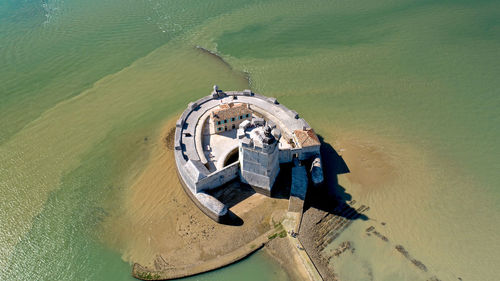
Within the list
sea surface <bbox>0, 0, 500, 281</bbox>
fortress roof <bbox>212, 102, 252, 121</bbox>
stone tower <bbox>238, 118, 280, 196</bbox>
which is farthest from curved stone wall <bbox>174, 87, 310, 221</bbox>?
sea surface <bbox>0, 0, 500, 281</bbox>

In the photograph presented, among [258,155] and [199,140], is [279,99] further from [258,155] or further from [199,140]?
[258,155]

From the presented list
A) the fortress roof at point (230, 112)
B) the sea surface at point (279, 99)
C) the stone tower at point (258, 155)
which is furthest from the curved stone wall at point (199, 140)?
the sea surface at point (279, 99)

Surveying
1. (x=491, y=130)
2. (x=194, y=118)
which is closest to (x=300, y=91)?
(x=194, y=118)

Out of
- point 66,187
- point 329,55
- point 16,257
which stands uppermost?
point 329,55

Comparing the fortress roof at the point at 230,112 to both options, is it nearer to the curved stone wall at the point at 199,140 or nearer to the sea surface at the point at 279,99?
the curved stone wall at the point at 199,140

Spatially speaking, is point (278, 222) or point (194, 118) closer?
point (278, 222)

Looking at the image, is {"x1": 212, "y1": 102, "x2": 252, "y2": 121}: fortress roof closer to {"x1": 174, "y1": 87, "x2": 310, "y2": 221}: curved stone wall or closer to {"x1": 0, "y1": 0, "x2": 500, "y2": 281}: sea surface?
{"x1": 174, "y1": 87, "x2": 310, "y2": 221}: curved stone wall

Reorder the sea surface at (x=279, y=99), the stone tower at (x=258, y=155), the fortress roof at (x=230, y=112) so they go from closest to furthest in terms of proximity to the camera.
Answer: the stone tower at (x=258, y=155) → the sea surface at (x=279, y=99) → the fortress roof at (x=230, y=112)

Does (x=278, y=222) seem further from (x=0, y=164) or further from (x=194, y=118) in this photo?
(x=0, y=164)
